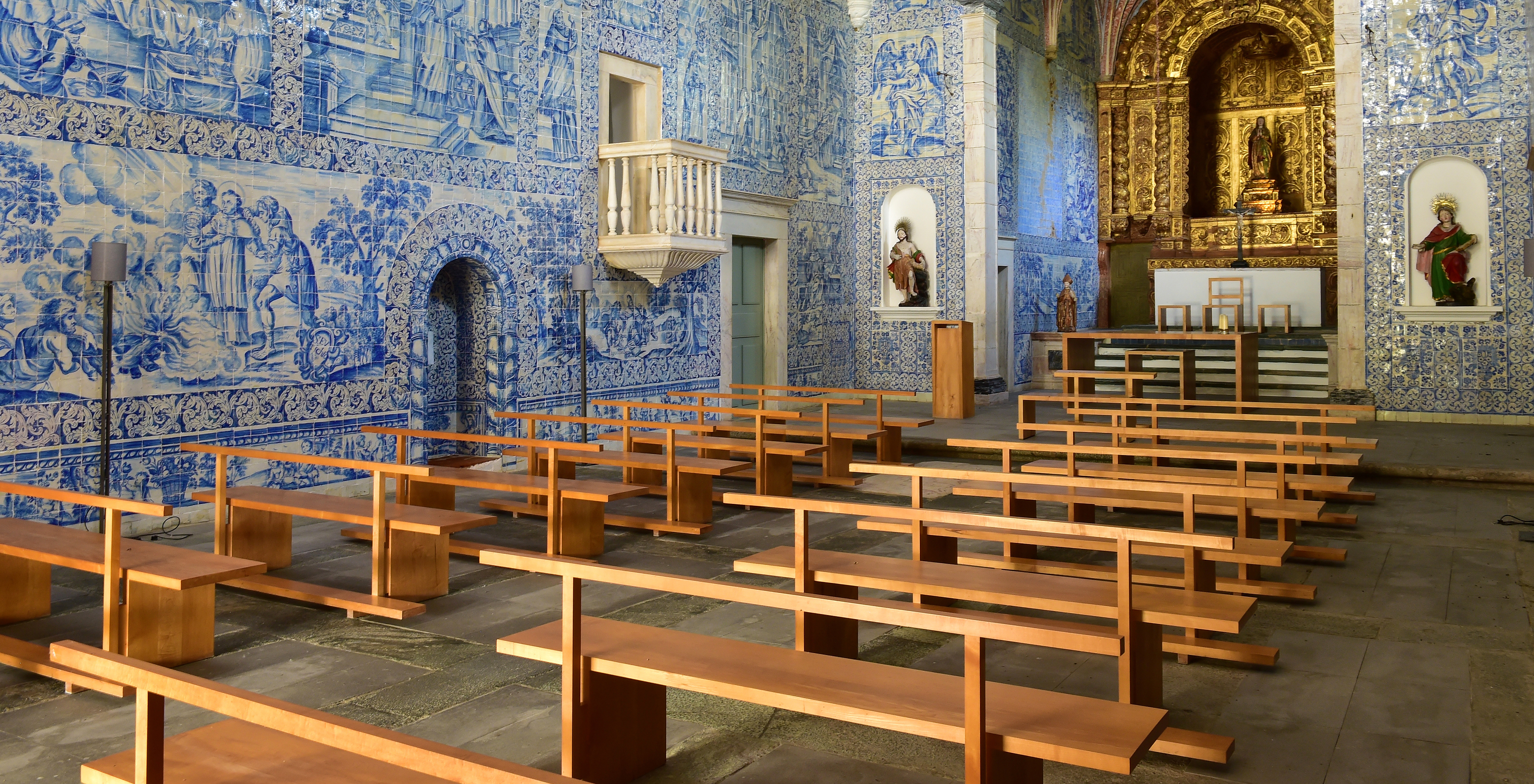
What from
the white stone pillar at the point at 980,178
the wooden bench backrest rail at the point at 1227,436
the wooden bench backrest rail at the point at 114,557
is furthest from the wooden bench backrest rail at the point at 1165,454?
the white stone pillar at the point at 980,178

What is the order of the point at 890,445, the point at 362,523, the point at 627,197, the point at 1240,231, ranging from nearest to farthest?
the point at 362,523, the point at 890,445, the point at 627,197, the point at 1240,231

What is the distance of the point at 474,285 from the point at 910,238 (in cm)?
769

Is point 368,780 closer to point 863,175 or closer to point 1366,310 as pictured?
point 1366,310

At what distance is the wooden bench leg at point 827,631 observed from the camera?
436 centimetres

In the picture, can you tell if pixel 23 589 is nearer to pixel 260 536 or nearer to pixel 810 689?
pixel 260 536

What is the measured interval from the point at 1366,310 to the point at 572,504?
10838 mm

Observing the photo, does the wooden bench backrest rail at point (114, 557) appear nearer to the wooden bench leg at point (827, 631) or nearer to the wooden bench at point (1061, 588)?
the wooden bench at point (1061, 588)

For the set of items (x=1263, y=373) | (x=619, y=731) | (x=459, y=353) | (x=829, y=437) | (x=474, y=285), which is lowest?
(x=619, y=731)

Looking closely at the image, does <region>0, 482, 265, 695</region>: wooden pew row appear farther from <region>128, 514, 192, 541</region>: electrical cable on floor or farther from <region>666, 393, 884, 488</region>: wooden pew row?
<region>666, 393, 884, 488</region>: wooden pew row

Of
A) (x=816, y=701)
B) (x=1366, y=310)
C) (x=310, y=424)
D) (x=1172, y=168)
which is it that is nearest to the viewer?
(x=816, y=701)

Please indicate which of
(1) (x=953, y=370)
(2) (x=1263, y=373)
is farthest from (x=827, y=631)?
(2) (x=1263, y=373)

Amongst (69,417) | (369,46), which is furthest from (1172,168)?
(69,417)

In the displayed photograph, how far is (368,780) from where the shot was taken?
2527mm

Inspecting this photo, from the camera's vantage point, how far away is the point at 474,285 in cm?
1086
